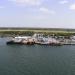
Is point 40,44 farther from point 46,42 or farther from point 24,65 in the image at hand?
point 24,65

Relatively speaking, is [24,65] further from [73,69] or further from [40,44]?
[40,44]

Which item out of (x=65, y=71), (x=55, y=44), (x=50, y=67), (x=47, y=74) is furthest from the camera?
(x=55, y=44)

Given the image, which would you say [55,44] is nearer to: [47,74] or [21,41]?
[21,41]

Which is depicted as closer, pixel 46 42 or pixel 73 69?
pixel 73 69

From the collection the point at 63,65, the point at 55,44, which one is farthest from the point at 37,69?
the point at 55,44

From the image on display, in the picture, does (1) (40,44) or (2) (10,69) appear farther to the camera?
(1) (40,44)

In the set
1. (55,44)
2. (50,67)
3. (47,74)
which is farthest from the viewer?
(55,44)

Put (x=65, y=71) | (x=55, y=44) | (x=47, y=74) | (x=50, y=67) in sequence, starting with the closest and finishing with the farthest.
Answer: (x=47, y=74) < (x=65, y=71) < (x=50, y=67) < (x=55, y=44)
